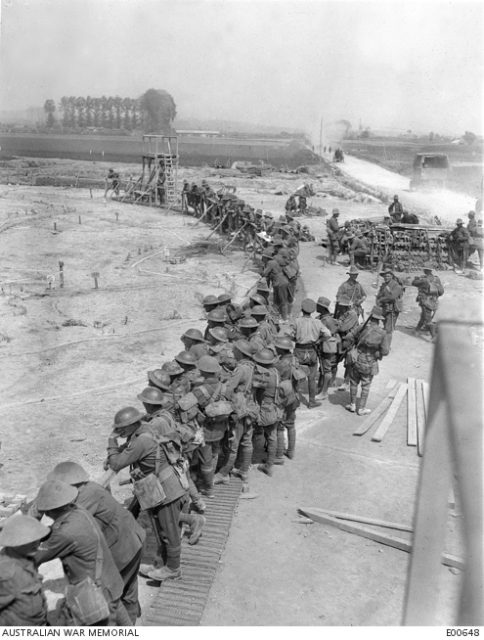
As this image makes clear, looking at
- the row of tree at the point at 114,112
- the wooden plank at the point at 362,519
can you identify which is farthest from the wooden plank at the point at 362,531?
the row of tree at the point at 114,112

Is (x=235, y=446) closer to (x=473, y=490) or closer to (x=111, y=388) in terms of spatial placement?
(x=111, y=388)

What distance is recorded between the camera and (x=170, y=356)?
Result: 39.5 feet

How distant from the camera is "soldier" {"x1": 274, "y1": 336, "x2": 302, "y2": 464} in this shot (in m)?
7.91

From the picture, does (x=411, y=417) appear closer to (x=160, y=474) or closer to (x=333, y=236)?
(x=160, y=474)

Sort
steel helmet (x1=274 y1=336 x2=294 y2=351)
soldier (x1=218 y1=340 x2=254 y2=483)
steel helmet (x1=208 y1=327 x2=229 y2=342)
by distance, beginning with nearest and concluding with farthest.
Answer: soldier (x1=218 y1=340 x2=254 y2=483) → steel helmet (x1=274 y1=336 x2=294 y2=351) → steel helmet (x1=208 y1=327 x2=229 y2=342)

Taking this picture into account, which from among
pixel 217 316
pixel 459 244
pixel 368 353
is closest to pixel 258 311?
pixel 217 316

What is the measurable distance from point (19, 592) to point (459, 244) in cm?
1724

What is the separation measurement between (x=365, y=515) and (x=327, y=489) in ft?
2.22

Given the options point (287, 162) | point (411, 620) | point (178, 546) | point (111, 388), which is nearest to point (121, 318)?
point (111, 388)

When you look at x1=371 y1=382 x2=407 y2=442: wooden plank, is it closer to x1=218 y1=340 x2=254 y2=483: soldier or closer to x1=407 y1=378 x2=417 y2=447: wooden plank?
x1=407 y1=378 x2=417 y2=447: wooden plank

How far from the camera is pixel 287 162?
221 feet

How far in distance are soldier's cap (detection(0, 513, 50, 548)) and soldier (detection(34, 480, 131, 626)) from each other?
20 centimetres

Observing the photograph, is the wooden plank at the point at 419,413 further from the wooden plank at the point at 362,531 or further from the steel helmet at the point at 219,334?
the steel helmet at the point at 219,334

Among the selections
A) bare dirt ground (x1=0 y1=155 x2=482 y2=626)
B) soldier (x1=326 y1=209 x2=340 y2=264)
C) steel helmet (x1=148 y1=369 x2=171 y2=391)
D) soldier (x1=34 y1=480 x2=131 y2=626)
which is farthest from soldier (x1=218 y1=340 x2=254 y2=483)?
soldier (x1=326 y1=209 x2=340 y2=264)
